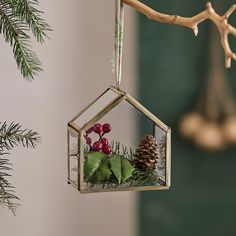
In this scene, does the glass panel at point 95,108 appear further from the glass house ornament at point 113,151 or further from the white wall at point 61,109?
the white wall at point 61,109

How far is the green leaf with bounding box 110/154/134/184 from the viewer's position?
1000 mm

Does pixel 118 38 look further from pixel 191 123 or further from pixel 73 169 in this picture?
pixel 191 123

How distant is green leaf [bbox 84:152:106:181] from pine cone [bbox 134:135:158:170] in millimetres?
56

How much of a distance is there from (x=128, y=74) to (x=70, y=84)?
18cm

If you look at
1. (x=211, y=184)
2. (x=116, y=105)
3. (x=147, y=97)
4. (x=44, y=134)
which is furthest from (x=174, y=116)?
(x=116, y=105)

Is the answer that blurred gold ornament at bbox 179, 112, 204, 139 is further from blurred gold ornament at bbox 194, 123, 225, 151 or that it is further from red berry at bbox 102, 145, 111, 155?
red berry at bbox 102, 145, 111, 155

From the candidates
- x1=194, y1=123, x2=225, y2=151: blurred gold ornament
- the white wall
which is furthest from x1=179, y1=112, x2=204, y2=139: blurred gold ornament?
the white wall

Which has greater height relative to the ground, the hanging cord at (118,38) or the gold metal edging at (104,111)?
the hanging cord at (118,38)

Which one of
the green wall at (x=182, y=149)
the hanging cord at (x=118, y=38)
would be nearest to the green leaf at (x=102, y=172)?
the hanging cord at (x=118, y=38)

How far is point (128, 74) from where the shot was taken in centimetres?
187

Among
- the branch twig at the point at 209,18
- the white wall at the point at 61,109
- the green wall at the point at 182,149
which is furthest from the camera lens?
the green wall at the point at 182,149

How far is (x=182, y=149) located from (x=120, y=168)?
96 centimetres

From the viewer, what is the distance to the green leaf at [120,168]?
1.00 meters

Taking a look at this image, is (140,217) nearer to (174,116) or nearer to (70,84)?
(174,116)
